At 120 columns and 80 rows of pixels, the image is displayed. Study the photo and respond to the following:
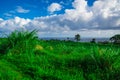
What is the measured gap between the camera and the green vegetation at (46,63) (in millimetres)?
6770

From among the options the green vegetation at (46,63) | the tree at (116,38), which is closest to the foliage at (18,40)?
the green vegetation at (46,63)

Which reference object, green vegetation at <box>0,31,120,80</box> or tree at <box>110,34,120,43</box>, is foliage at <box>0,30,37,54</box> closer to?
green vegetation at <box>0,31,120,80</box>

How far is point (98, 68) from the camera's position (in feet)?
23.9

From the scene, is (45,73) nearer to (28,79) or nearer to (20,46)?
(28,79)

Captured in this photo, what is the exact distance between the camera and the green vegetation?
677 cm

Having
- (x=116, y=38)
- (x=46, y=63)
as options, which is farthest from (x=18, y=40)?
(x=116, y=38)

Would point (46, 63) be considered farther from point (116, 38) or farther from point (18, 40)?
point (116, 38)

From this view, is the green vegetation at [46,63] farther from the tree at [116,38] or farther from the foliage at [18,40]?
the tree at [116,38]

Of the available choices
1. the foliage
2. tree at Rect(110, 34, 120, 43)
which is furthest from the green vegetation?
tree at Rect(110, 34, 120, 43)

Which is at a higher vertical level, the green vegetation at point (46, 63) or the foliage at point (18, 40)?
the foliage at point (18, 40)

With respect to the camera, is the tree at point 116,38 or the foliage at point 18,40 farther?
the tree at point 116,38

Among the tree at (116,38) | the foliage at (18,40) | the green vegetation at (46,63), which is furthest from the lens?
the tree at (116,38)

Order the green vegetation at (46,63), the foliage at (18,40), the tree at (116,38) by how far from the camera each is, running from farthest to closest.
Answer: the tree at (116,38) → the foliage at (18,40) → the green vegetation at (46,63)

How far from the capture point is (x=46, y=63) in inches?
297
